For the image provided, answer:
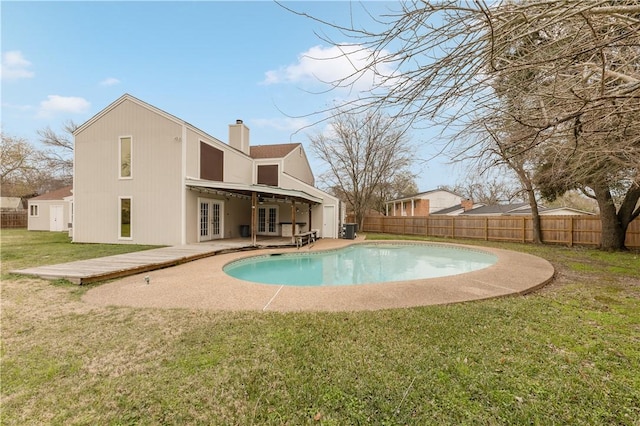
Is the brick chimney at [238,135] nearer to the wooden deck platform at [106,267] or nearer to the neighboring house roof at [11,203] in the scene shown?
Answer: the wooden deck platform at [106,267]

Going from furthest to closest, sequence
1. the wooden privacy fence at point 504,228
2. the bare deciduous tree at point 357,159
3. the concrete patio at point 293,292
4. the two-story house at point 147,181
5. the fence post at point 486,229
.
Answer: the bare deciduous tree at point 357,159 → the fence post at point 486,229 → the wooden privacy fence at point 504,228 → the two-story house at point 147,181 → the concrete patio at point 293,292

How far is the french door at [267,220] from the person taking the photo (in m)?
17.2

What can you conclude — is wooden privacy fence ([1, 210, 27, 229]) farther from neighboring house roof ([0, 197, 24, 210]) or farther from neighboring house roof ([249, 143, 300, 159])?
neighboring house roof ([249, 143, 300, 159])

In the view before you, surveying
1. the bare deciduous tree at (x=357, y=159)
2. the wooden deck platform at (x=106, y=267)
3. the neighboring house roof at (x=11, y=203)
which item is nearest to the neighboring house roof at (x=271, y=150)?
the bare deciduous tree at (x=357, y=159)

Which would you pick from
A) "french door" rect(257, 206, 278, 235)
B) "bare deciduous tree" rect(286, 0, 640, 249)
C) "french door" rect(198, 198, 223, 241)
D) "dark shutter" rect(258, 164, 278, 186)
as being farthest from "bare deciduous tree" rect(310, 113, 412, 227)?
"bare deciduous tree" rect(286, 0, 640, 249)

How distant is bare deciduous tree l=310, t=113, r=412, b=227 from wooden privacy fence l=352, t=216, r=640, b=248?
2.54m

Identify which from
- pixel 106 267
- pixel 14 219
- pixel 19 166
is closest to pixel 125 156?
pixel 106 267

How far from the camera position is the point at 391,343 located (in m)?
3.10

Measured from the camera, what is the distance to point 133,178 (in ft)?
39.1

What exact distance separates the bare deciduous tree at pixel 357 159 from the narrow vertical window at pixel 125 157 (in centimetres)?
1410

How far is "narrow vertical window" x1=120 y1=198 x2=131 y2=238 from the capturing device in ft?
39.3

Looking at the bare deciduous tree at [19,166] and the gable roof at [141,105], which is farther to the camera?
the bare deciduous tree at [19,166]

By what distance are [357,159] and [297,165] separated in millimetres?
5635

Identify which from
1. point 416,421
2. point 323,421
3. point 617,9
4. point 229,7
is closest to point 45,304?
point 323,421
